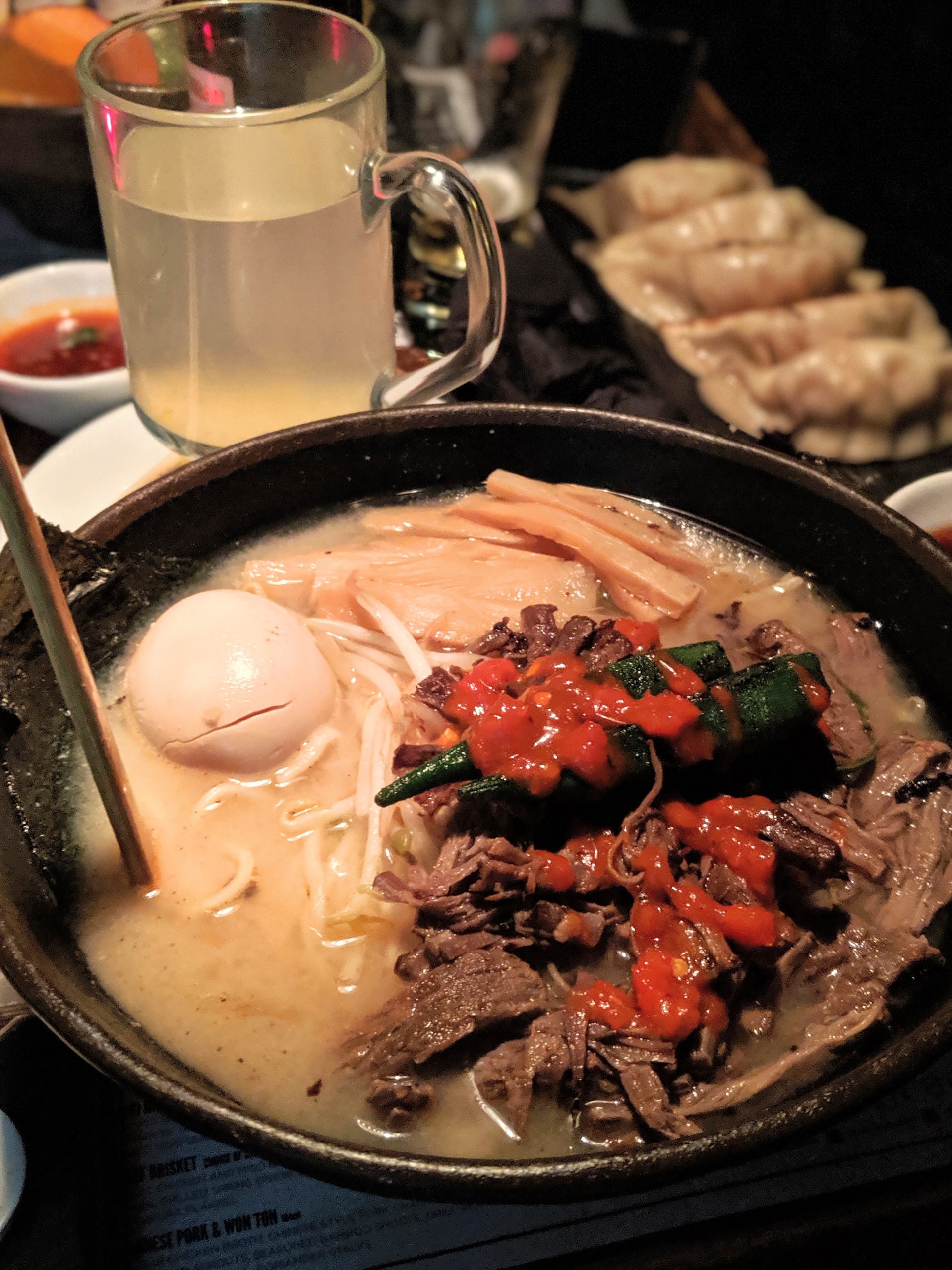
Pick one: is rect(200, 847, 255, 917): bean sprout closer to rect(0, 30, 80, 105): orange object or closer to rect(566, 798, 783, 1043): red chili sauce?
rect(566, 798, 783, 1043): red chili sauce

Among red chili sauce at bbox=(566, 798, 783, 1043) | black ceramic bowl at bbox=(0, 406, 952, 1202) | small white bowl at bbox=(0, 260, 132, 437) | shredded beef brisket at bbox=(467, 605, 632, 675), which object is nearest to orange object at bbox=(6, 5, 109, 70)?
small white bowl at bbox=(0, 260, 132, 437)

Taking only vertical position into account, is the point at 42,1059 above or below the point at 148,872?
below

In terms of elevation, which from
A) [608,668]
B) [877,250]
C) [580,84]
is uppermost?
[580,84]

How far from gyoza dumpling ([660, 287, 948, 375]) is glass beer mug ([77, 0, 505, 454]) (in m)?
1.58

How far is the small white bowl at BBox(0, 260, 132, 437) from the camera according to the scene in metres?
2.38

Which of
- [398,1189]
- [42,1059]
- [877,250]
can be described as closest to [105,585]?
[42,1059]

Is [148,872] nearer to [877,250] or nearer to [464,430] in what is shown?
[464,430]

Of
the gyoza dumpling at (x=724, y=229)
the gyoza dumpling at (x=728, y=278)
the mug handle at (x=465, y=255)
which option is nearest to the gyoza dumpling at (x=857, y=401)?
the gyoza dumpling at (x=728, y=278)

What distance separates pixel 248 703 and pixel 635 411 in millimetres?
1467

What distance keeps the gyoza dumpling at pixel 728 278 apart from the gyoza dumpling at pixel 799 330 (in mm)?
110

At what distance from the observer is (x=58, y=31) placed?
119 inches

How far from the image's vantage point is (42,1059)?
1.33 meters

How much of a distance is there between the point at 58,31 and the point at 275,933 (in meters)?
3.15

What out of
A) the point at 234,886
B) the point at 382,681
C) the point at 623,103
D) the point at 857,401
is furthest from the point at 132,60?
the point at 623,103
